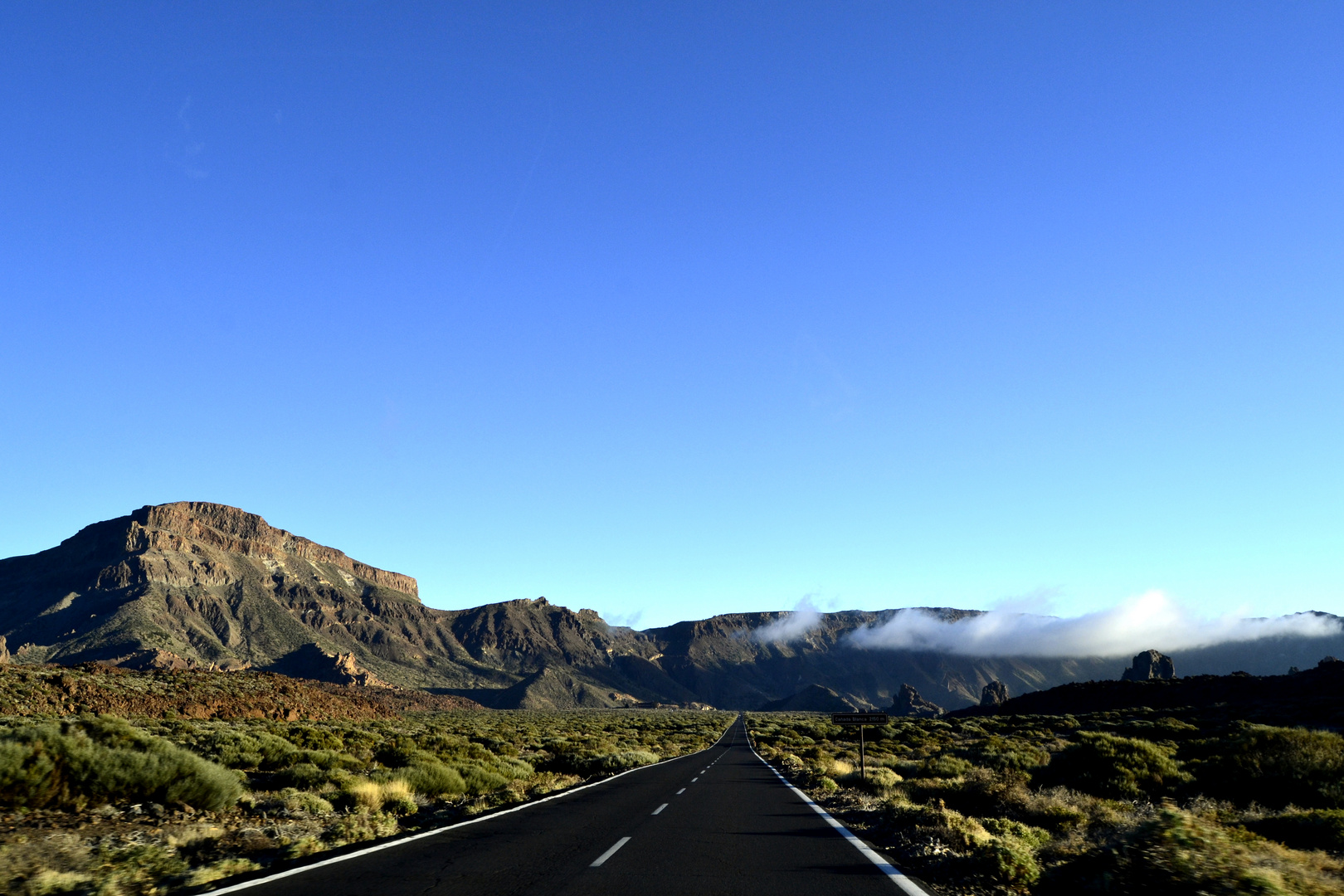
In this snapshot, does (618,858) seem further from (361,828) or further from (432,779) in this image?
(432,779)

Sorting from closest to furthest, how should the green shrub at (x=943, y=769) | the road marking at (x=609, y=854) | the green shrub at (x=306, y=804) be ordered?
the road marking at (x=609, y=854)
the green shrub at (x=306, y=804)
the green shrub at (x=943, y=769)

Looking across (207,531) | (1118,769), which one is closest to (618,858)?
(1118,769)

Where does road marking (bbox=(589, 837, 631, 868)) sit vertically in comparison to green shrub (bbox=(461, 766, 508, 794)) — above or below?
above

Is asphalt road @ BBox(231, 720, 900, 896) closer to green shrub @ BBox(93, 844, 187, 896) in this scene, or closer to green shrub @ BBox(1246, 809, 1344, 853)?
green shrub @ BBox(93, 844, 187, 896)

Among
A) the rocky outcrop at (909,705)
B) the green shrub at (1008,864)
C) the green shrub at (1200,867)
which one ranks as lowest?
the rocky outcrop at (909,705)

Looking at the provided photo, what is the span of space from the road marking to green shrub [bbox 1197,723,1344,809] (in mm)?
14017

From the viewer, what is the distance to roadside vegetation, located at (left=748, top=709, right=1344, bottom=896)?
7.25 m

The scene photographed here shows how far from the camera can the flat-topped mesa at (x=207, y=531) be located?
162250 millimetres

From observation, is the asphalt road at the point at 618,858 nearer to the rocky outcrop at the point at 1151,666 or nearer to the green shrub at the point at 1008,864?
the green shrub at the point at 1008,864

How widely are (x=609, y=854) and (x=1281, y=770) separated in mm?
16281

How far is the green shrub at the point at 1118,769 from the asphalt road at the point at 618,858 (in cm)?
866

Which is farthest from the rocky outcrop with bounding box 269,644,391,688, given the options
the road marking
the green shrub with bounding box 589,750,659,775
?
the road marking

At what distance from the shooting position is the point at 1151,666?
5536 inches

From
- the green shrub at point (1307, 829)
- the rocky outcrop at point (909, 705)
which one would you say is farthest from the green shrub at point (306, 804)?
the rocky outcrop at point (909, 705)
